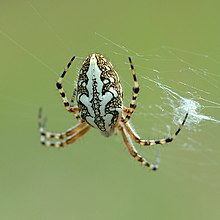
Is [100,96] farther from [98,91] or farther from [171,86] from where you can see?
[171,86]

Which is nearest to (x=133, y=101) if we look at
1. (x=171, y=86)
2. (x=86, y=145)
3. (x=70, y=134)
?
(x=70, y=134)

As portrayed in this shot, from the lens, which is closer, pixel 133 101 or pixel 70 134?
pixel 133 101

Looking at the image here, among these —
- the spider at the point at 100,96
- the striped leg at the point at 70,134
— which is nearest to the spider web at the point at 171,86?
the spider at the point at 100,96

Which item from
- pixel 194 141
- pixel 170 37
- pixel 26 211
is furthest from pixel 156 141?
pixel 26 211

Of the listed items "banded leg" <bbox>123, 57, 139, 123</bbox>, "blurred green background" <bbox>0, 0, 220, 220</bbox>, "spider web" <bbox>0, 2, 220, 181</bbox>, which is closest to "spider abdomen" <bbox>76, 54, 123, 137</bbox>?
"banded leg" <bbox>123, 57, 139, 123</bbox>

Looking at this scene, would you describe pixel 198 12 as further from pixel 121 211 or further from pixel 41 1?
pixel 121 211

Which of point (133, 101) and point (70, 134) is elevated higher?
point (133, 101)
